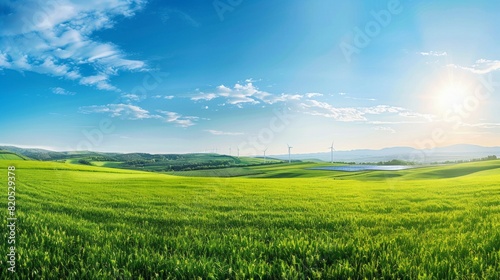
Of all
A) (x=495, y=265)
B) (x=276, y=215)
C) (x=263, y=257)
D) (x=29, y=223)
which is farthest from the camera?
(x=276, y=215)

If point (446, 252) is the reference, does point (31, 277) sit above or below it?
below

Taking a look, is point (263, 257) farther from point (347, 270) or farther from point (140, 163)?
point (140, 163)

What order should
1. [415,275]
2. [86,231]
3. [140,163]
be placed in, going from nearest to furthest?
[415,275]
[86,231]
[140,163]

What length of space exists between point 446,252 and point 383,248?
106 centimetres

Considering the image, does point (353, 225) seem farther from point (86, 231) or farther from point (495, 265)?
point (86, 231)

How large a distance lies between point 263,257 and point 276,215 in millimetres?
5549

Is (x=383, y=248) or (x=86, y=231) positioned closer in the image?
(x=383, y=248)

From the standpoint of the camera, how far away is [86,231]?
870 centimetres

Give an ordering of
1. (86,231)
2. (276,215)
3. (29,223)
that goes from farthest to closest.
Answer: (276,215) < (29,223) < (86,231)

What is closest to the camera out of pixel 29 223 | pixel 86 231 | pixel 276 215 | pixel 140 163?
pixel 86 231

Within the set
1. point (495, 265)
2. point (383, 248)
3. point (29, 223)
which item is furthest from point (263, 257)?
point (29, 223)

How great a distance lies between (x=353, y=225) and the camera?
921 centimetres

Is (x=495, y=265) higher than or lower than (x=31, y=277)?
higher

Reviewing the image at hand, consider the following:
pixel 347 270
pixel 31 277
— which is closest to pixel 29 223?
pixel 31 277
